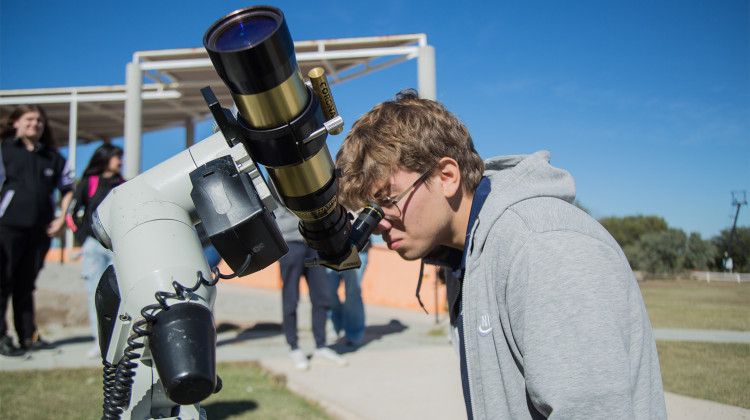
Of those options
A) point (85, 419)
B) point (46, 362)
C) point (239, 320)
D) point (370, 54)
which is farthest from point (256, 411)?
point (370, 54)

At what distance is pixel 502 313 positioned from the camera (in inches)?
50.9

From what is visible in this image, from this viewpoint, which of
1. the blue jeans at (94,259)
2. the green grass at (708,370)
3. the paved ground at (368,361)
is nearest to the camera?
the green grass at (708,370)

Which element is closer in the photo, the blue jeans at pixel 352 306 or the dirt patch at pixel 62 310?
the blue jeans at pixel 352 306

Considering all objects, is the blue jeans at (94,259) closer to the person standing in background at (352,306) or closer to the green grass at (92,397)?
the green grass at (92,397)

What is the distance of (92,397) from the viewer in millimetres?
3324

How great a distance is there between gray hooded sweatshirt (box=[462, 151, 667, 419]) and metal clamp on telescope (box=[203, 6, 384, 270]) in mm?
449

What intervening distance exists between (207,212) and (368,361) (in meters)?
3.62

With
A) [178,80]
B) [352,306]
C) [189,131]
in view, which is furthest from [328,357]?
[189,131]

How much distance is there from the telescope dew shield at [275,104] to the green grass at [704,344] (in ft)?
5.45

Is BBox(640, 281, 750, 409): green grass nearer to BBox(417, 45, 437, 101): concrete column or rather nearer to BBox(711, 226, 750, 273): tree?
BBox(711, 226, 750, 273): tree

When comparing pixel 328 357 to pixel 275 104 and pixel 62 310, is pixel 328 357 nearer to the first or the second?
pixel 275 104

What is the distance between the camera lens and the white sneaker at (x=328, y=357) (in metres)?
4.23

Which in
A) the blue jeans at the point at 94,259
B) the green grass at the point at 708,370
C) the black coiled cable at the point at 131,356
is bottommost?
the green grass at the point at 708,370

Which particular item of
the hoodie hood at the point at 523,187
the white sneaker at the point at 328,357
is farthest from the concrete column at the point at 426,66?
the hoodie hood at the point at 523,187
